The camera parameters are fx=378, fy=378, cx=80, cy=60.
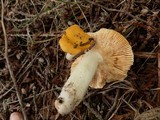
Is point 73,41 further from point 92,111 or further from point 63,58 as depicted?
point 92,111

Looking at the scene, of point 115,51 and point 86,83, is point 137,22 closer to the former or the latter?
point 115,51

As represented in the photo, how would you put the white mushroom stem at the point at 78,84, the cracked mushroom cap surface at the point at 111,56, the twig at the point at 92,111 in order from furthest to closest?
the twig at the point at 92,111 < the cracked mushroom cap surface at the point at 111,56 < the white mushroom stem at the point at 78,84

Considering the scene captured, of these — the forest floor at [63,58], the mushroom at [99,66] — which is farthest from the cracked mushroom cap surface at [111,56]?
the forest floor at [63,58]

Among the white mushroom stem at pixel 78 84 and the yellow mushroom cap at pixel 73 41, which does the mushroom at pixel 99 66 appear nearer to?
the white mushroom stem at pixel 78 84

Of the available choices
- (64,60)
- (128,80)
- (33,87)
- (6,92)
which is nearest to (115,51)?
(128,80)

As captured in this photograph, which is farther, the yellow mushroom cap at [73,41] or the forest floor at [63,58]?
the forest floor at [63,58]
